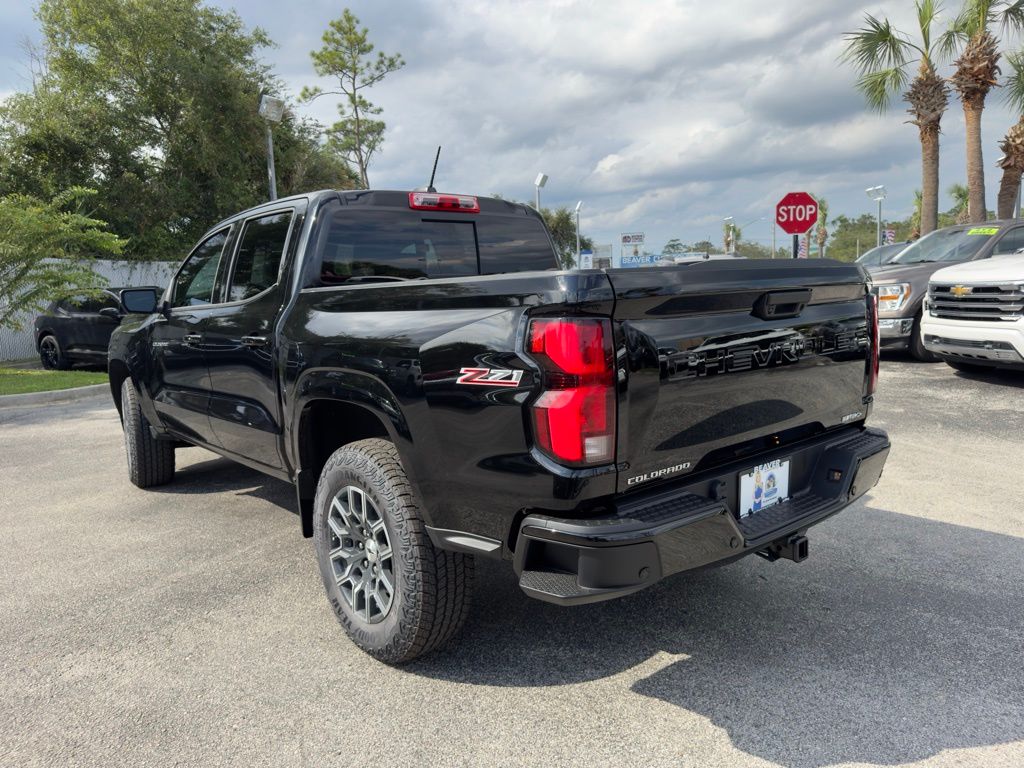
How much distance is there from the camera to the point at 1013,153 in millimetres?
20672

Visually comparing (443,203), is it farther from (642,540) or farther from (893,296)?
Answer: (893,296)

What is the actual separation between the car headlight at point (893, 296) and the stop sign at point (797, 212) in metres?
4.50

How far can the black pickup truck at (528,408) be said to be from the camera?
2.21 metres

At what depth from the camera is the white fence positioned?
51.8 feet

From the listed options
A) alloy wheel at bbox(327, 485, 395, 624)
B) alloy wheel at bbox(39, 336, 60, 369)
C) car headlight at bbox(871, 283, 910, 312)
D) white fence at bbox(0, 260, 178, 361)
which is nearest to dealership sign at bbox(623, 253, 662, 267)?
alloy wheel at bbox(327, 485, 395, 624)

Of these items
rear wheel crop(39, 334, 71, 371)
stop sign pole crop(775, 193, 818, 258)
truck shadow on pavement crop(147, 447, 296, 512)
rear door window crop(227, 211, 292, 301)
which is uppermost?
stop sign pole crop(775, 193, 818, 258)

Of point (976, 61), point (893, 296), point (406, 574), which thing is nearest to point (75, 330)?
point (406, 574)

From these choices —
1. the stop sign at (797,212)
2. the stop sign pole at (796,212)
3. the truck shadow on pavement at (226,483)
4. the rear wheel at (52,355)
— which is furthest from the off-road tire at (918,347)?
the rear wheel at (52,355)

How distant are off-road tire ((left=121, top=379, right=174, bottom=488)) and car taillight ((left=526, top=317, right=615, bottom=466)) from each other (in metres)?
3.96

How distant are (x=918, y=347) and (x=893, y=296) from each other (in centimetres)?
99

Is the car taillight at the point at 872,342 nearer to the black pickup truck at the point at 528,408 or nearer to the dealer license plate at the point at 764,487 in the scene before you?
the black pickup truck at the point at 528,408

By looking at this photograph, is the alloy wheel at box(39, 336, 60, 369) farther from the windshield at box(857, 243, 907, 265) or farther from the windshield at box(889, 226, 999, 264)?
the windshield at box(857, 243, 907, 265)

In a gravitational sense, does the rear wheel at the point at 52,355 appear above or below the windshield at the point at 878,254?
below

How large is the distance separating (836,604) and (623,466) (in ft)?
5.23
